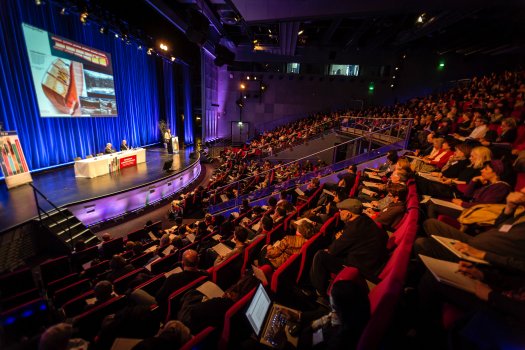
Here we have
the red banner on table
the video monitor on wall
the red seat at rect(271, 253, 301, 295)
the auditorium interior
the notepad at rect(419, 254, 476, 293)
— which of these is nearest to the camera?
the notepad at rect(419, 254, 476, 293)

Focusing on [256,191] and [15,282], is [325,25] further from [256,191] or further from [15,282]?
[15,282]

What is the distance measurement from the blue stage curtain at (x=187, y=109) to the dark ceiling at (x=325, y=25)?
4.87 ft

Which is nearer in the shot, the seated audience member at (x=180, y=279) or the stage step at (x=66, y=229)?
the seated audience member at (x=180, y=279)

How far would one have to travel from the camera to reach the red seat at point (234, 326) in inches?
66.7

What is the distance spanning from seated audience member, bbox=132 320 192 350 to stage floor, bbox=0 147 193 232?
4.80 metres

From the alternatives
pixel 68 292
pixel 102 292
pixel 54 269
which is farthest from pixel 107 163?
pixel 102 292

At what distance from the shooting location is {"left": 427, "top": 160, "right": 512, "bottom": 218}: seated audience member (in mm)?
2826

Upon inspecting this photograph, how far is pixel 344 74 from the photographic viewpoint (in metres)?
18.0

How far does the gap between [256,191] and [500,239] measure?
18.9 ft

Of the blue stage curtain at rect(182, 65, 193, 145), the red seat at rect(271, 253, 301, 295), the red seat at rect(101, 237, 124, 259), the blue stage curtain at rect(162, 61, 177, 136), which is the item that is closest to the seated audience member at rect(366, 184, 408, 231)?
the red seat at rect(271, 253, 301, 295)

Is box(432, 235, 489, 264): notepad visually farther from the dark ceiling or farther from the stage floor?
Result: the stage floor

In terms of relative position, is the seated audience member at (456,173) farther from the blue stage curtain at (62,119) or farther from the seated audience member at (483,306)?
the blue stage curtain at (62,119)

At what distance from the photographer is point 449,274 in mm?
1812

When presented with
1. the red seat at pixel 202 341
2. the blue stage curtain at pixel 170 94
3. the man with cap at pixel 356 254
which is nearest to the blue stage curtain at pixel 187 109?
the blue stage curtain at pixel 170 94
